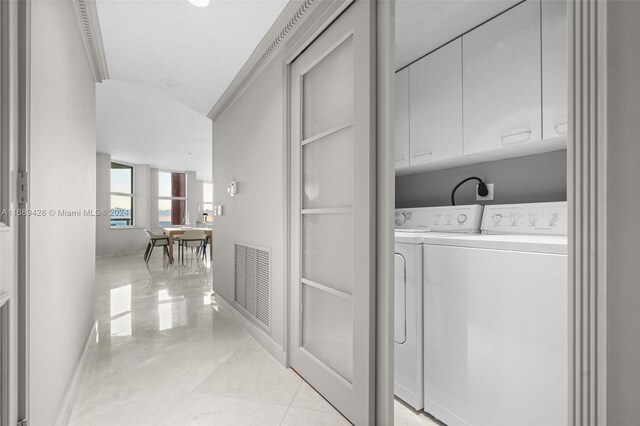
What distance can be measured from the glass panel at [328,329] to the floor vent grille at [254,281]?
0.55m

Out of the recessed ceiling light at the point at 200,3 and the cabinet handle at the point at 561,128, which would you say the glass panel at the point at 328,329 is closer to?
the cabinet handle at the point at 561,128

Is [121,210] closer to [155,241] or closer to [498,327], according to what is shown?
[155,241]

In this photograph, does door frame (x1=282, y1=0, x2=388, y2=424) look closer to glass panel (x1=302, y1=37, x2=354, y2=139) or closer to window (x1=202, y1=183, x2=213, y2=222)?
glass panel (x1=302, y1=37, x2=354, y2=139)

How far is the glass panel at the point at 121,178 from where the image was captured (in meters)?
8.93

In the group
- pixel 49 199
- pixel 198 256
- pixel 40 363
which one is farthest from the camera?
pixel 198 256

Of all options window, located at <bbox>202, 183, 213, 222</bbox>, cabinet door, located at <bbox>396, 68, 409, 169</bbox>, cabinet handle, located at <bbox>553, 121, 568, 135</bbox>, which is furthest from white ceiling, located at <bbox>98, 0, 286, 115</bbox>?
window, located at <bbox>202, 183, 213, 222</bbox>

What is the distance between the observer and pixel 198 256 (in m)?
8.23

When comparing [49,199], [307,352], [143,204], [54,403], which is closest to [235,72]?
[49,199]

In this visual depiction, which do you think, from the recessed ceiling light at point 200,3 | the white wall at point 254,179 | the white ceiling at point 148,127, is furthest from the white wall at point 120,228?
the recessed ceiling light at point 200,3

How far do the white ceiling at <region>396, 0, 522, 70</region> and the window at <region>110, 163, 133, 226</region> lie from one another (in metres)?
9.10

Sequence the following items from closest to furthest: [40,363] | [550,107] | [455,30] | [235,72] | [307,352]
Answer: [40,363] → [550,107] → [307,352] → [455,30] → [235,72]

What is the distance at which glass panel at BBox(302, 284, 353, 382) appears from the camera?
1.67m

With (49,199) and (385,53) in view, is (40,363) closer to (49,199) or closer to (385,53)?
(49,199)

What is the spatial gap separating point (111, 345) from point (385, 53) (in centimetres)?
275
